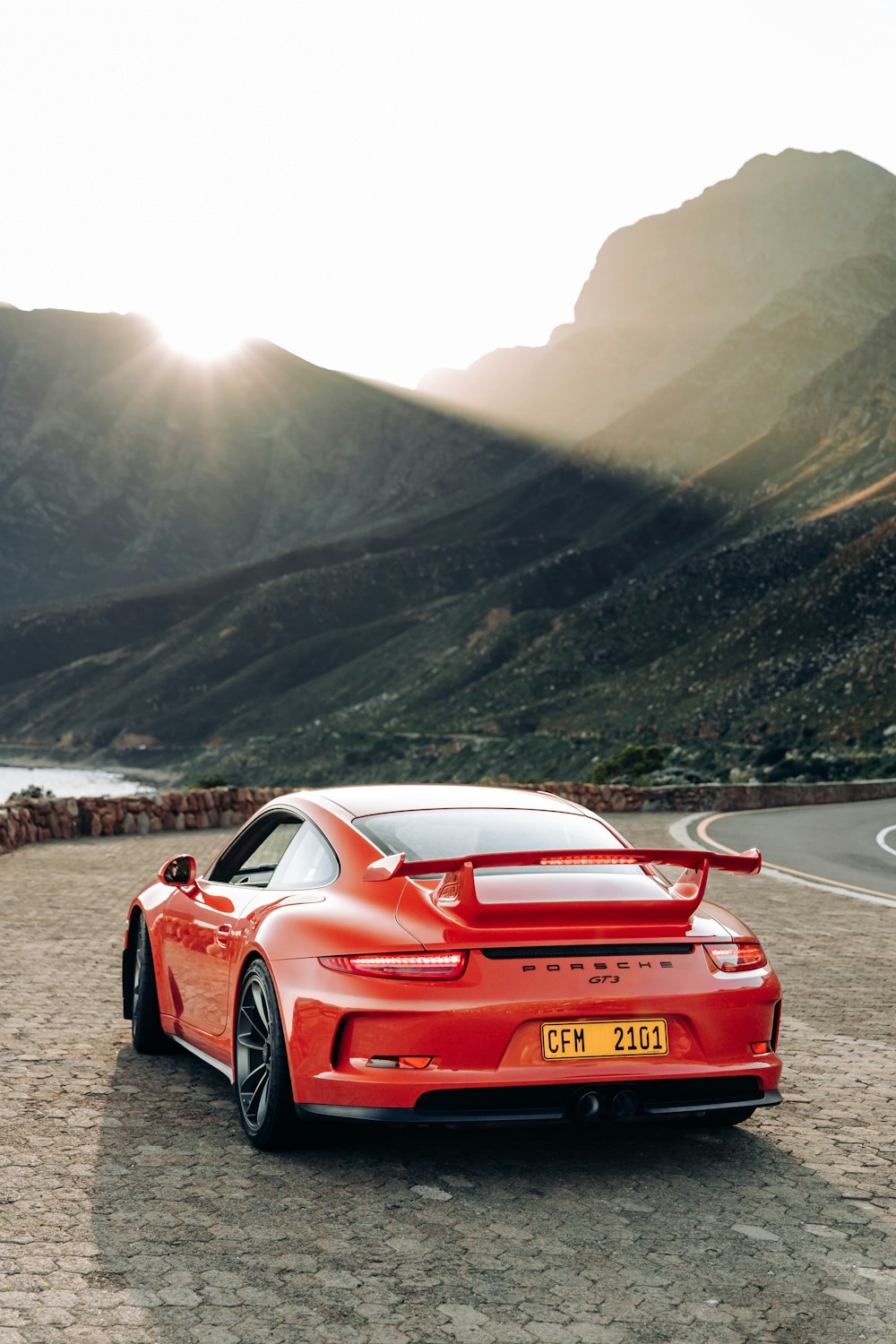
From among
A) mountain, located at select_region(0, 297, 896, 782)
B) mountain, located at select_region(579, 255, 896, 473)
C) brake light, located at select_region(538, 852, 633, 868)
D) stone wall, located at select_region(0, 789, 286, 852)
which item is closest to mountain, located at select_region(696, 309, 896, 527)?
mountain, located at select_region(0, 297, 896, 782)

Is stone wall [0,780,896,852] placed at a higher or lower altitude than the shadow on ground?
lower

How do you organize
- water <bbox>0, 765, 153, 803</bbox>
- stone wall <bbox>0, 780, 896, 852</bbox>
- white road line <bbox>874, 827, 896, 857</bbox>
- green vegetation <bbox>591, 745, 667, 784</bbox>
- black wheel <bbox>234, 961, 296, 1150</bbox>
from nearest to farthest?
1. black wheel <bbox>234, 961, 296, 1150</bbox>
2. white road line <bbox>874, 827, 896, 857</bbox>
3. stone wall <bbox>0, 780, 896, 852</bbox>
4. green vegetation <bbox>591, 745, 667, 784</bbox>
5. water <bbox>0, 765, 153, 803</bbox>

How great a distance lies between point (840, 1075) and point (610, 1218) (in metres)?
2.58

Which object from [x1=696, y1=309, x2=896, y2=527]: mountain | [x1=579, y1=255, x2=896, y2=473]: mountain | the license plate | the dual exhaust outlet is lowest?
the dual exhaust outlet

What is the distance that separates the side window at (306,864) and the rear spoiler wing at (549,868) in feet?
0.99

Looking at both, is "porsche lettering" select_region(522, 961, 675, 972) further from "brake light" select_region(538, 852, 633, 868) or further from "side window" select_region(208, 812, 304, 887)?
"side window" select_region(208, 812, 304, 887)

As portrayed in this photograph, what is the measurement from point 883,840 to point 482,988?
2198 cm

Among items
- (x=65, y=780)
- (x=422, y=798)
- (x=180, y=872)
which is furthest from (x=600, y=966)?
(x=65, y=780)

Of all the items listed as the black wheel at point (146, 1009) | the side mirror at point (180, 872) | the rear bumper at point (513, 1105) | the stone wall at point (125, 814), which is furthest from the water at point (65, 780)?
the rear bumper at point (513, 1105)

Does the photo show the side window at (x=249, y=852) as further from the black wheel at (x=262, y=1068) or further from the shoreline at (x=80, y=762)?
the shoreline at (x=80, y=762)

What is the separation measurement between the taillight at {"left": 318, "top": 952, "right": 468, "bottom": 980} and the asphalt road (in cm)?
1174

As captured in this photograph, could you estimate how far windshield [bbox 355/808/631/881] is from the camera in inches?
223

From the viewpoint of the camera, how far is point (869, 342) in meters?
124

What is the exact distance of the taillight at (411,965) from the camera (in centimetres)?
488
